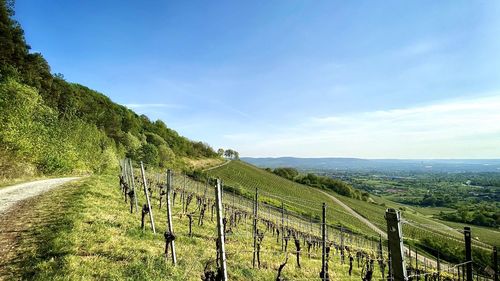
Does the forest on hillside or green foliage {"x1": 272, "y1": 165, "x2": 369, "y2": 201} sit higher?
the forest on hillside

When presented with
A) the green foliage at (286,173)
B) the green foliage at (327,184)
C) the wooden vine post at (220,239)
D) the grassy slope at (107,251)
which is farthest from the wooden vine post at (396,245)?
the green foliage at (286,173)

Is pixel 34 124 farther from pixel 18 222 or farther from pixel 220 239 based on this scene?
pixel 220 239

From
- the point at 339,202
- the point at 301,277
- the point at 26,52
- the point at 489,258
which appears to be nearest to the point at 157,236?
the point at 301,277

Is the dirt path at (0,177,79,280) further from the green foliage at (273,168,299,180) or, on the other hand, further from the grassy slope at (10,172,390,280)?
the green foliage at (273,168,299,180)

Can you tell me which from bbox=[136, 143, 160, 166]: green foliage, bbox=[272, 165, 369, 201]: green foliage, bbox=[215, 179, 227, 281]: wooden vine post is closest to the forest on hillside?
bbox=[136, 143, 160, 166]: green foliage

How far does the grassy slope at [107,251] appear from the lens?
6.76m

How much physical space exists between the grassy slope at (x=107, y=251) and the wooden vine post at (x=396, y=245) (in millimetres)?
5255

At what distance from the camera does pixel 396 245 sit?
397cm

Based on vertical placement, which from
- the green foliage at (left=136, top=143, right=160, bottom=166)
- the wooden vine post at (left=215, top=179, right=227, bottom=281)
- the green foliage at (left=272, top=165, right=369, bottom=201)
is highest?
the green foliage at (left=136, top=143, right=160, bottom=166)

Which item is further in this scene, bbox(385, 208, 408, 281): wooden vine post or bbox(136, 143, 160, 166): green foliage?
bbox(136, 143, 160, 166): green foliage

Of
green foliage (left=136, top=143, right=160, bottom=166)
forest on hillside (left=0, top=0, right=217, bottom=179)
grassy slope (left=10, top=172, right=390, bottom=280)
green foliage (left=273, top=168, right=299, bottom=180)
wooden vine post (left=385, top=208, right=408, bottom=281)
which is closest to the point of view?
wooden vine post (left=385, top=208, right=408, bottom=281)

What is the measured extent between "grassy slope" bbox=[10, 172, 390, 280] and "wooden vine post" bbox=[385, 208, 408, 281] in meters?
5.26

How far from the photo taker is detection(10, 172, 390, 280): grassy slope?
6.76 m

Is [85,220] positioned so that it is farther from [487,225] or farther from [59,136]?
[487,225]
